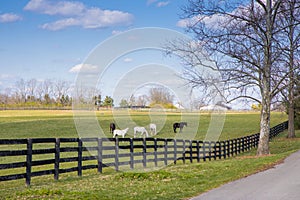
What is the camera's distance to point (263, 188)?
10.4 metres

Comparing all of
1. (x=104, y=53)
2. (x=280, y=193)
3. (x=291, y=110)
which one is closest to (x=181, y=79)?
(x=104, y=53)

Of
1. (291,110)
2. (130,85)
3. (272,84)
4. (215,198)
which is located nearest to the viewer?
(215,198)

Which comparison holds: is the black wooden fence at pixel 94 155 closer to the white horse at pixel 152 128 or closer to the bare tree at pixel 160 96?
the bare tree at pixel 160 96

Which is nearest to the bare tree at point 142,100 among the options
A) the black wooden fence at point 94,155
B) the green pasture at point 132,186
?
the black wooden fence at point 94,155

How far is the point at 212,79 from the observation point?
2228 centimetres

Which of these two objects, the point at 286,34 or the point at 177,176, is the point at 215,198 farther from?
the point at 286,34

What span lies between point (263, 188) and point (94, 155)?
259 inches

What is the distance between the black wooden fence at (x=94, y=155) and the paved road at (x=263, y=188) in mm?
4873

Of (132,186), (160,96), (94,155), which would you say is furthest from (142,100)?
(132,186)

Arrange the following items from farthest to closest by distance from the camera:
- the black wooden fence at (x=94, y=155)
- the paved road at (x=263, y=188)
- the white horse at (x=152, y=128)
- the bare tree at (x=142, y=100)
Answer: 1. the white horse at (x=152, y=128)
2. the bare tree at (x=142, y=100)
3. the black wooden fence at (x=94, y=155)
4. the paved road at (x=263, y=188)

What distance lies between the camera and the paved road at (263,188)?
9.23m

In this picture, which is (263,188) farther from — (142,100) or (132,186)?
(142,100)

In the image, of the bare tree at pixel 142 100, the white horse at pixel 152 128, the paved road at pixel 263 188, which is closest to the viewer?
the paved road at pixel 263 188

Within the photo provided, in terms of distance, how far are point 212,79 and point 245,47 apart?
2427 millimetres
